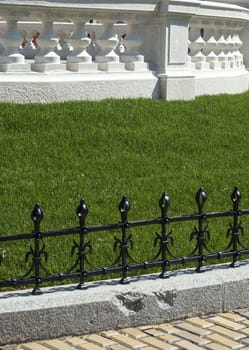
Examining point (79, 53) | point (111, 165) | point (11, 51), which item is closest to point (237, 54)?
point (79, 53)

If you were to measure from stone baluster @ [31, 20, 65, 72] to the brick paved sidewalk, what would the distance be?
4358 millimetres

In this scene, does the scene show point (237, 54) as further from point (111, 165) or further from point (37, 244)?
point (37, 244)

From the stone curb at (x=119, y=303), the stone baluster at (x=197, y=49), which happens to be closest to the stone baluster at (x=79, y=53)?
the stone baluster at (x=197, y=49)

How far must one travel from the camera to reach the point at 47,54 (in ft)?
31.5

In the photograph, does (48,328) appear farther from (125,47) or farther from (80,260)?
(125,47)

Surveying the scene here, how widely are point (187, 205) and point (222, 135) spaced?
2160 mm

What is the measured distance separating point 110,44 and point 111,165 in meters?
2.42

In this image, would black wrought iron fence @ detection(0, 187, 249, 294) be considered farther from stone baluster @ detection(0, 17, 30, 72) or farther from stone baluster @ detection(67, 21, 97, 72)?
stone baluster @ detection(67, 21, 97, 72)

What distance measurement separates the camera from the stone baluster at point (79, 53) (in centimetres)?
979

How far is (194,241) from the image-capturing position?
6883 mm

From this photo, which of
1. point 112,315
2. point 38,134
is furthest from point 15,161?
point 112,315

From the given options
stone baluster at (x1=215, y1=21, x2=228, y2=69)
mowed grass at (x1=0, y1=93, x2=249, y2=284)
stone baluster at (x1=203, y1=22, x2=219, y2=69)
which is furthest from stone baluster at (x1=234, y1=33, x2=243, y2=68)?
mowed grass at (x1=0, y1=93, x2=249, y2=284)

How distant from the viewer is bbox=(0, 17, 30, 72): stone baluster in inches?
364

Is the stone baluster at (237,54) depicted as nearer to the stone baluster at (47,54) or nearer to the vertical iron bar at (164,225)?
the stone baluster at (47,54)
